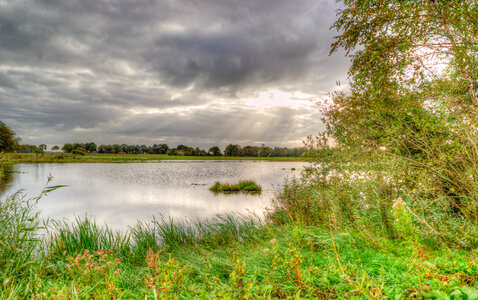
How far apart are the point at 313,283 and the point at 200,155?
100772 millimetres

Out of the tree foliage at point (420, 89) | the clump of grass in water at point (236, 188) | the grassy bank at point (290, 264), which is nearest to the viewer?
the grassy bank at point (290, 264)

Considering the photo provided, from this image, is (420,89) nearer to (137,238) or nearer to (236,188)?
(137,238)

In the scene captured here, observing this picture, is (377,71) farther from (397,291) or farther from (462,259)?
(397,291)

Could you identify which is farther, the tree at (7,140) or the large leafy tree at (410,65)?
the tree at (7,140)

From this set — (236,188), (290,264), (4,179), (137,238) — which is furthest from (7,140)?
(290,264)

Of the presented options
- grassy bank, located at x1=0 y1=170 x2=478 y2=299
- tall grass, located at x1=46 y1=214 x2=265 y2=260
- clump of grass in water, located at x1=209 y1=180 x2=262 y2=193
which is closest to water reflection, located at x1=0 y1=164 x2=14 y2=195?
tall grass, located at x1=46 y1=214 x2=265 y2=260

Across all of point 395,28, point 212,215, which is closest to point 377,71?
point 395,28

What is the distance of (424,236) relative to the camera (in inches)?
135

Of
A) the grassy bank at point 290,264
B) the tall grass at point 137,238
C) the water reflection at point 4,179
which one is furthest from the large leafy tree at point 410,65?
the water reflection at point 4,179

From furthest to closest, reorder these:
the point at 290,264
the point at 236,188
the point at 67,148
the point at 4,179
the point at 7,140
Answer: the point at 67,148 < the point at 7,140 < the point at 4,179 < the point at 236,188 < the point at 290,264

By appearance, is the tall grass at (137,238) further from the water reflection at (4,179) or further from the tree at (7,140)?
the tree at (7,140)

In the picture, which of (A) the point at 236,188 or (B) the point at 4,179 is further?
(B) the point at 4,179

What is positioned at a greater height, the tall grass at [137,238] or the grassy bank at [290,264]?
the grassy bank at [290,264]

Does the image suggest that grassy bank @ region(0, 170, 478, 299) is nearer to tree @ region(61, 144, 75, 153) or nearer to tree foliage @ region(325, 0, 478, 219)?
tree foliage @ region(325, 0, 478, 219)
